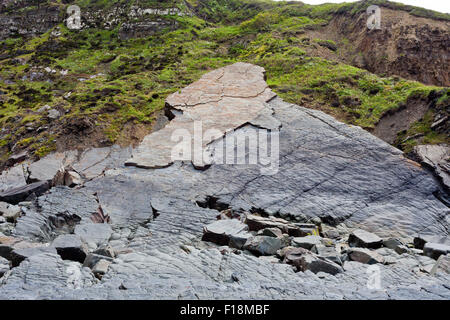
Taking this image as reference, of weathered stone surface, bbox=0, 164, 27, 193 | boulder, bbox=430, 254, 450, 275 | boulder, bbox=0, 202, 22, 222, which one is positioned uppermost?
boulder, bbox=430, 254, 450, 275

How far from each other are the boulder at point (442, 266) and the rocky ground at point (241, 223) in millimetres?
30

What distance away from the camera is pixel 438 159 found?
11984mm

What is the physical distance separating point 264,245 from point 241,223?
49.1 inches

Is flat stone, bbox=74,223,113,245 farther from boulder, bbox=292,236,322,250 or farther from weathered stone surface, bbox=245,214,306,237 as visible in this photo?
boulder, bbox=292,236,322,250

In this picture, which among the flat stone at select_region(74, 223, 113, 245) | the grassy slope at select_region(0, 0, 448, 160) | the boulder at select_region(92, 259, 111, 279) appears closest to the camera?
the boulder at select_region(92, 259, 111, 279)

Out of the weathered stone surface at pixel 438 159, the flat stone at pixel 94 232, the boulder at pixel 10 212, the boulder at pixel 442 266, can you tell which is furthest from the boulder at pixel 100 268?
the weathered stone surface at pixel 438 159

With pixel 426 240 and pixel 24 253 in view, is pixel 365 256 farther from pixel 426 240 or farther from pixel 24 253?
pixel 24 253

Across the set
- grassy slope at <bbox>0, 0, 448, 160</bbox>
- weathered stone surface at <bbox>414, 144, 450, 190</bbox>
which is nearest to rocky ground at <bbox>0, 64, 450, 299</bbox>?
weathered stone surface at <bbox>414, 144, 450, 190</bbox>

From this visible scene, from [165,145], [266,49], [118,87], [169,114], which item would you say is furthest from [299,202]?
[266,49]

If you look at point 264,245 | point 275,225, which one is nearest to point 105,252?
point 264,245

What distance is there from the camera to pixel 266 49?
2845 cm

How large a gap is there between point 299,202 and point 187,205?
124 inches

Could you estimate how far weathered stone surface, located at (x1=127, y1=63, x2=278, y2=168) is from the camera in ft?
41.1

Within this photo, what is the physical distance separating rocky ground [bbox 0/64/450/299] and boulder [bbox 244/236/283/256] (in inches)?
1.0
